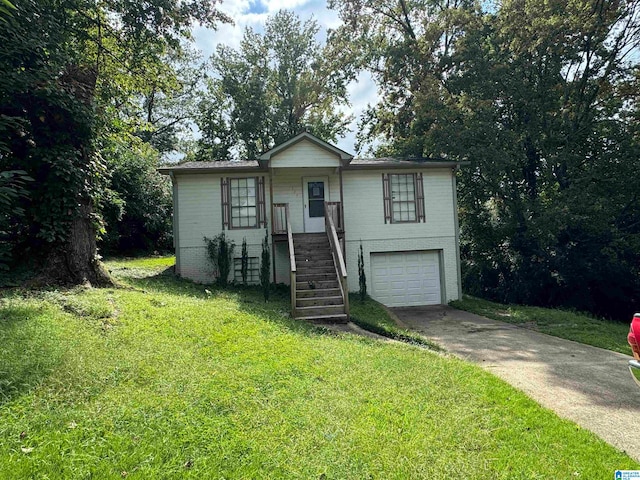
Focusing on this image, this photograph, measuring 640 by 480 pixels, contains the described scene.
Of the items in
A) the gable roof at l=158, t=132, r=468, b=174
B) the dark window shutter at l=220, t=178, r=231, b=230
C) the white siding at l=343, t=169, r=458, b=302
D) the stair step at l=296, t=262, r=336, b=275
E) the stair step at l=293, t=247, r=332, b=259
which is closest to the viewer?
the stair step at l=296, t=262, r=336, b=275

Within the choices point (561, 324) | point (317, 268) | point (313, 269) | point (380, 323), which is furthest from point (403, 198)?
point (561, 324)

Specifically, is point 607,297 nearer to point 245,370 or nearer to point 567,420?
point 567,420

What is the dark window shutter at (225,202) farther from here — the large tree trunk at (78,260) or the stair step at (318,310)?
the stair step at (318,310)

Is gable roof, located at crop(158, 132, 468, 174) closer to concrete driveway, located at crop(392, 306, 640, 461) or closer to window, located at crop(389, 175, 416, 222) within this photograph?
window, located at crop(389, 175, 416, 222)

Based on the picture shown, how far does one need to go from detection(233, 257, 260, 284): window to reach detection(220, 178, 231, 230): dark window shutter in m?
1.31

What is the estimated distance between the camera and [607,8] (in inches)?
555

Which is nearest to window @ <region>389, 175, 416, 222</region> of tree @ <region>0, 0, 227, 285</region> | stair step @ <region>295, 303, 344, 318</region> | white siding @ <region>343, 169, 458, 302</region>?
white siding @ <region>343, 169, 458, 302</region>

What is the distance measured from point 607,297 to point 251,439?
56.5 feet

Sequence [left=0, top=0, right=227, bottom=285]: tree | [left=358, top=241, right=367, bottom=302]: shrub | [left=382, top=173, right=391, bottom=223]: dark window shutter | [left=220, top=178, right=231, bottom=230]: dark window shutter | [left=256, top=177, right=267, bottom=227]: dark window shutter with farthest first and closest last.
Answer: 1. [left=382, top=173, right=391, bottom=223]: dark window shutter
2. [left=256, top=177, right=267, bottom=227]: dark window shutter
3. [left=220, top=178, right=231, bottom=230]: dark window shutter
4. [left=358, top=241, right=367, bottom=302]: shrub
5. [left=0, top=0, right=227, bottom=285]: tree

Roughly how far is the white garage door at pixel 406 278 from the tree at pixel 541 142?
4.70 m

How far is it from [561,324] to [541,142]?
29.0ft

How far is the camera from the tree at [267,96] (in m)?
27.3

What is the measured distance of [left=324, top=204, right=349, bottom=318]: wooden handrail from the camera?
9.38m

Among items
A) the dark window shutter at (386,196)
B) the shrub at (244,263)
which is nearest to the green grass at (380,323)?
the dark window shutter at (386,196)
